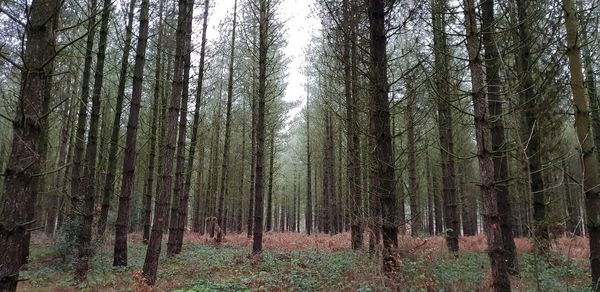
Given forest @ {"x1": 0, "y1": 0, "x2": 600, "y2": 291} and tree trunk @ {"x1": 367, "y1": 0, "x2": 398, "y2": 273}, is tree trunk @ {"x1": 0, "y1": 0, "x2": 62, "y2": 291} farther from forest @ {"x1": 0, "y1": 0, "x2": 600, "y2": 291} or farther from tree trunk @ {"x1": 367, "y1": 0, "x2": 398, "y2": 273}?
tree trunk @ {"x1": 367, "y1": 0, "x2": 398, "y2": 273}

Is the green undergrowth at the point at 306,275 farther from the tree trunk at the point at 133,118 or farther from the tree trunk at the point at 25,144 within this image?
the tree trunk at the point at 25,144

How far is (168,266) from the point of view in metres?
9.32

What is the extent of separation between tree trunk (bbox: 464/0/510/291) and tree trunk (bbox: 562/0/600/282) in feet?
4.10

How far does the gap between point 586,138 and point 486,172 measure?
1.41m

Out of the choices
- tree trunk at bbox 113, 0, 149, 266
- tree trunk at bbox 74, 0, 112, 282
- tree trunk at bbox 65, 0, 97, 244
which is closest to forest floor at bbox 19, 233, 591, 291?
tree trunk at bbox 74, 0, 112, 282

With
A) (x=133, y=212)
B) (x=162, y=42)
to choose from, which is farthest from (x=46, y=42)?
(x=133, y=212)

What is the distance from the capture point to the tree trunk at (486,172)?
4.05 m

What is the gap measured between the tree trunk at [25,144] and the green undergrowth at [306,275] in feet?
9.06

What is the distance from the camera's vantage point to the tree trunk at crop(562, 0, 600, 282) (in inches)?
175

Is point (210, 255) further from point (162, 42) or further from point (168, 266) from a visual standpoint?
point (162, 42)

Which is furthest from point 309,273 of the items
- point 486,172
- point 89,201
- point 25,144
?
point 25,144

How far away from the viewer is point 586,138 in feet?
14.4

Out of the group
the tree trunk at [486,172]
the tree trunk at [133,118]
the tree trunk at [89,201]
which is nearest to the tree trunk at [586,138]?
the tree trunk at [486,172]

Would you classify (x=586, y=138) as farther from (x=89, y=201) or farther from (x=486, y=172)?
(x=89, y=201)
